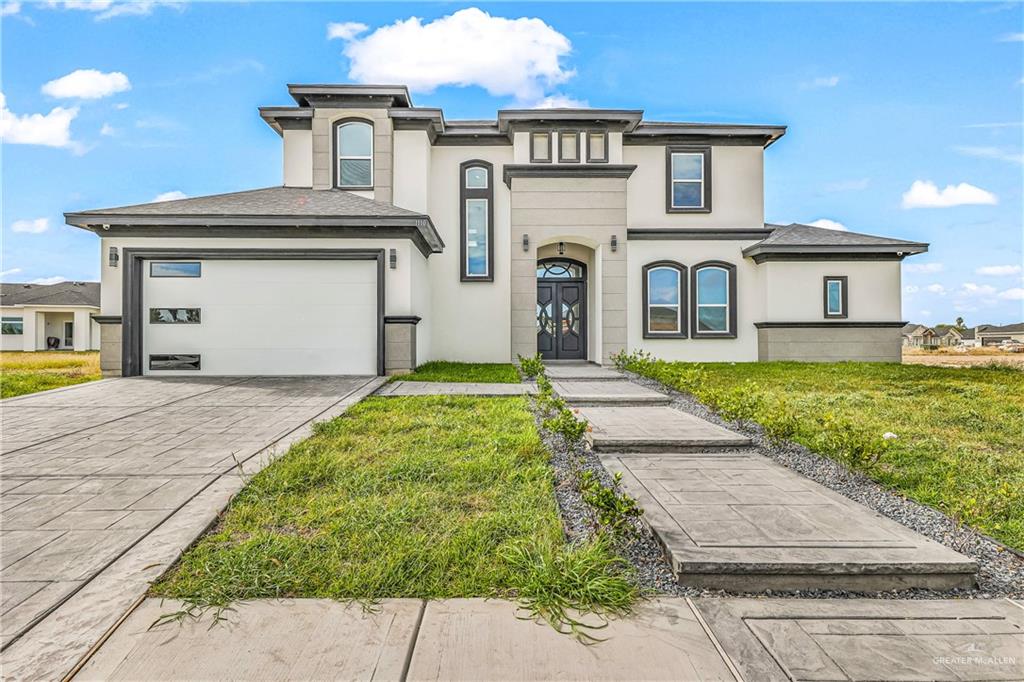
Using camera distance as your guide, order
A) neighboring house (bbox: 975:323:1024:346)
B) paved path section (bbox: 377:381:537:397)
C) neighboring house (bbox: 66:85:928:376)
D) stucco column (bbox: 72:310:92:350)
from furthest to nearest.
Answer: neighboring house (bbox: 975:323:1024:346), stucco column (bbox: 72:310:92:350), neighboring house (bbox: 66:85:928:376), paved path section (bbox: 377:381:537:397)

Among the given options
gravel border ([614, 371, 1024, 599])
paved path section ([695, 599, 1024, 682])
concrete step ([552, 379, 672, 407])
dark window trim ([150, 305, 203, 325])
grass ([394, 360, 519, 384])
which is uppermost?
dark window trim ([150, 305, 203, 325])

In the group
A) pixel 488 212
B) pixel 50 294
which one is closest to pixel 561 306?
pixel 488 212

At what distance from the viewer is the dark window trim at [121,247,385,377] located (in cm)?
935

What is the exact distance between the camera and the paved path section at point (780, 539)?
226 centimetres

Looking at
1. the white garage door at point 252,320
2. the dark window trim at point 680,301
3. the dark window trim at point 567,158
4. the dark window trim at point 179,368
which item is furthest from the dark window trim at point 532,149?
the dark window trim at point 179,368

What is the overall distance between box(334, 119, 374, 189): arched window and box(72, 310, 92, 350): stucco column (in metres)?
24.6

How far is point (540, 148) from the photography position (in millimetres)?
12422

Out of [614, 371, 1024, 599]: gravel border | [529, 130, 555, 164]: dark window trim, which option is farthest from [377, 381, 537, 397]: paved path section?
[529, 130, 555, 164]: dark window trim

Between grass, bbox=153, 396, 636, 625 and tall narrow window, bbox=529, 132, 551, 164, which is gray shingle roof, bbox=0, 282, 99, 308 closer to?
tall narrow window, bbox=529, 132, 551, 164

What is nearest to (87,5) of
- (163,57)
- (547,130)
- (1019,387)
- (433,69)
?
(163,57)

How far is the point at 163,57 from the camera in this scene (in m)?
9.85

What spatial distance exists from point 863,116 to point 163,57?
50.2 ft

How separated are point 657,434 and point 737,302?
9.69 m

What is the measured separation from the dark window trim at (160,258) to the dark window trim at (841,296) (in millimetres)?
11086
